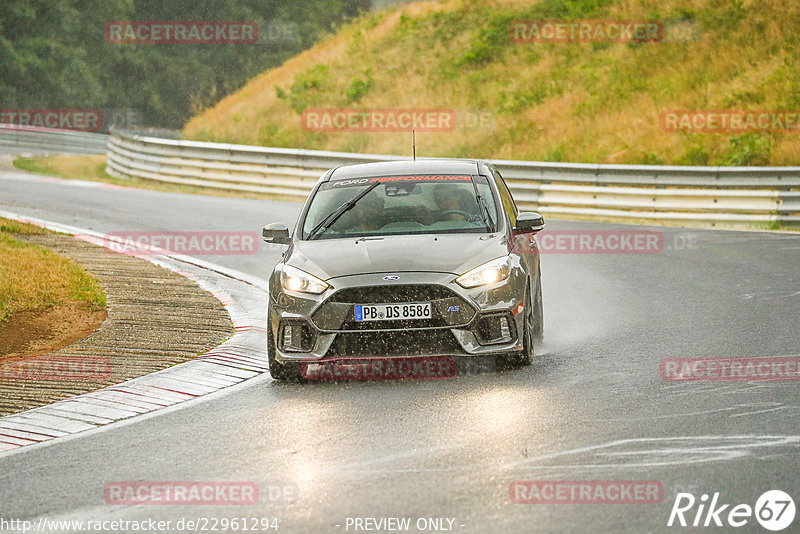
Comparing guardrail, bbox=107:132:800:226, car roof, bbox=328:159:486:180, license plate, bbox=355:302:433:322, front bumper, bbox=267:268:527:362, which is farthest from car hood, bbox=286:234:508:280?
guardrail, bbox=107:132:800:226

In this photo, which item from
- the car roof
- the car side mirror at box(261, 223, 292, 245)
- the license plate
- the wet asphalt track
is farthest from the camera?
the car roof

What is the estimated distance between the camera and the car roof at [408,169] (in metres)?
11.0

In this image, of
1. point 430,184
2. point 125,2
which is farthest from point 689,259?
point 125,2

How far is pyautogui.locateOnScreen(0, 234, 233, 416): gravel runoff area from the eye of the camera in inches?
368

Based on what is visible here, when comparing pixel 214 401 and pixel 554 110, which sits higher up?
pixel 554 110

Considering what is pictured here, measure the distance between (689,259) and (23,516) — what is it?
12252 mm

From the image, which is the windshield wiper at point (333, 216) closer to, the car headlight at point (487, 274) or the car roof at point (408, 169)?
the car roof at point (408, 169)

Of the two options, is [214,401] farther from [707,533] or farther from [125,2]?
[125,2]

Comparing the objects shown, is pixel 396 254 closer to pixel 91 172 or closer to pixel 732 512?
pixel 732 512

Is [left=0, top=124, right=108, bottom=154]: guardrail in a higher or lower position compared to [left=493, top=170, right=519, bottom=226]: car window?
higher

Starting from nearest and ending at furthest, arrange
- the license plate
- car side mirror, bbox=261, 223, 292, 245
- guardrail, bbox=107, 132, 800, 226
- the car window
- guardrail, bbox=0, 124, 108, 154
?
the license plate < car side mirror, bbox=261, 223, 292, 245 < the car window < guardrail, bbox=107, 132, 800, 226 < guardrail, bbox=0, 124, 108, 154

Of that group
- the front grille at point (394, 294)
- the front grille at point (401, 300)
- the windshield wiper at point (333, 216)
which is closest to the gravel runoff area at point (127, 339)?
the windshield wiper at point (333, 216)

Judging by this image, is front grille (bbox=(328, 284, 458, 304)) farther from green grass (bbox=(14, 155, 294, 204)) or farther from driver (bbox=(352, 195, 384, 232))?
green grass (bbox=(14, 155, 294, 204))

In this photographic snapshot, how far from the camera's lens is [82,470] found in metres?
7.05
